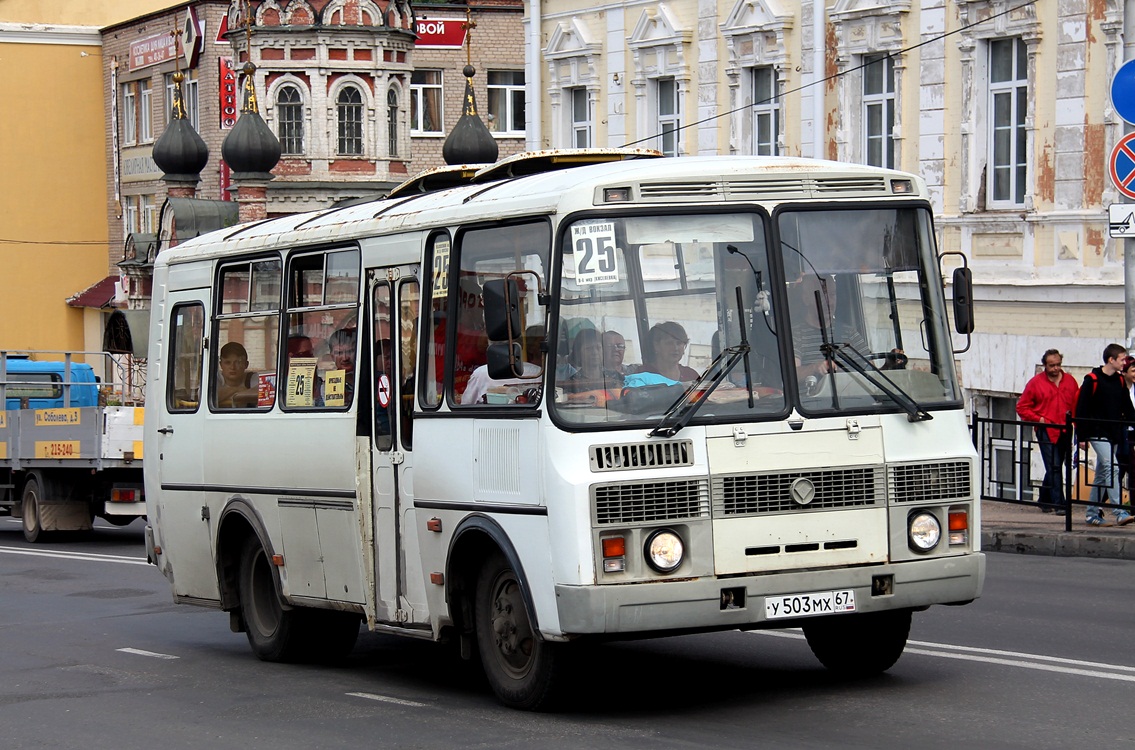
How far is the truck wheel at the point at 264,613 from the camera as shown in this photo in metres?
12.6

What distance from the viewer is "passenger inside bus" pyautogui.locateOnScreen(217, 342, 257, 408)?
12.8 meters

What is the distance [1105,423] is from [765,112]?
13.3 meters

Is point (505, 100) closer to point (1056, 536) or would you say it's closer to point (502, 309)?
point (1056, 536)

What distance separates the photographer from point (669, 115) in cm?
3356

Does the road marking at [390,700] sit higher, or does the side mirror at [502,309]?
the side mirror at [502,309]

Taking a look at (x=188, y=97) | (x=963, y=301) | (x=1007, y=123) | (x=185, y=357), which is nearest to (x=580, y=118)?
(x=1007, y=123)

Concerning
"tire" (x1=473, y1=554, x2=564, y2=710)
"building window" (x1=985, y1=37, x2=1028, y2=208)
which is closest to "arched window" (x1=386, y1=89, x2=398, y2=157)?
"building window" (x1=985, y1=37, x2=1028, y2=208)

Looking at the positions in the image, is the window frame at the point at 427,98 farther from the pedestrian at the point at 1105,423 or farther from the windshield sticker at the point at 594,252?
the windshield sticker at the point at 594,252

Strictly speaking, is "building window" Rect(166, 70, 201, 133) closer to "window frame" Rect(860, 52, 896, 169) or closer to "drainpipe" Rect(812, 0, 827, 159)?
"drainpipe" Rect(812, 0, 827, 159)

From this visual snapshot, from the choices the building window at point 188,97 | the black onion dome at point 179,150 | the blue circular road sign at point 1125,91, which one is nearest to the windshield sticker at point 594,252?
the blue circular road sign at point 1125,91

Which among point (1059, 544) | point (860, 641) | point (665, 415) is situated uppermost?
point (665, 415)

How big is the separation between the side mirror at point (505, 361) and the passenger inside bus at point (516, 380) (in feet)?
0.14

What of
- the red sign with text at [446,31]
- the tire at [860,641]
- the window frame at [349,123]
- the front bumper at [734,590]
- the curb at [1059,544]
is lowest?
the curb at [1059,544]

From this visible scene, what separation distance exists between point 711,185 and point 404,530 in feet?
8.52
